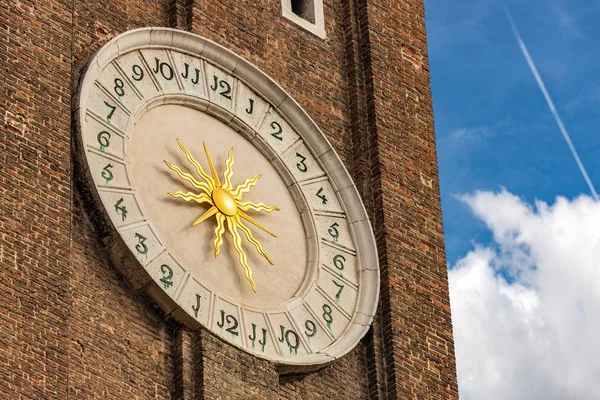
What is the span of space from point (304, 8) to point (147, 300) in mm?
5006

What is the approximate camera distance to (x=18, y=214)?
22.2 m

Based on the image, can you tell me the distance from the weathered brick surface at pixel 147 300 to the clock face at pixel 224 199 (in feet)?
0.79

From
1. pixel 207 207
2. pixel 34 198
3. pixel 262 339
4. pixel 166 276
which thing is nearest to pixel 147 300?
pixel 166 276

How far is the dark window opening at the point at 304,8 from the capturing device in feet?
88.4

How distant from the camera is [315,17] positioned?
26.9 meters

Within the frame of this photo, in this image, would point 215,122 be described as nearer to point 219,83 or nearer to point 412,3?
point 219,83

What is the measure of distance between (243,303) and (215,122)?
210 cm

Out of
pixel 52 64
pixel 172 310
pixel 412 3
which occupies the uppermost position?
pixel 412 3

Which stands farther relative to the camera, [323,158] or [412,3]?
[412,3]

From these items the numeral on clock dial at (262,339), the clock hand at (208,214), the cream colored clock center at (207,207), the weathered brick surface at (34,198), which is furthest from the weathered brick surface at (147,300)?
the clock hand at (208,214)

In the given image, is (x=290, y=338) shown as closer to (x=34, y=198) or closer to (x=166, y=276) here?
(x=166, y=276)

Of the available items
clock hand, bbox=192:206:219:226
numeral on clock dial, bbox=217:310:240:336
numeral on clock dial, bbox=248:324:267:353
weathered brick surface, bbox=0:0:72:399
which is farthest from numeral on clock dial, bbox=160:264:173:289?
weathered brick surface, bbox=0:0:72:399

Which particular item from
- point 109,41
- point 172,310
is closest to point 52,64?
point 109,41

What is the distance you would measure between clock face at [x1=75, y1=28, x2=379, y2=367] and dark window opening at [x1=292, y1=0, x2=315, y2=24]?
167 centimetres
